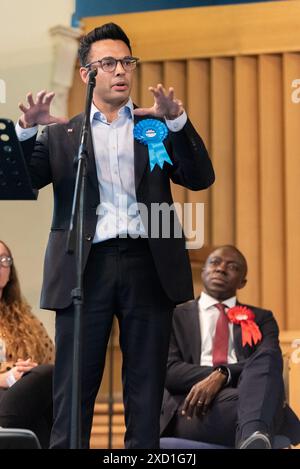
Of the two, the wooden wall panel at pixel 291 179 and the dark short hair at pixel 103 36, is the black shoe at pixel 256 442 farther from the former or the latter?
the wooden wall panel at pixel 291 179

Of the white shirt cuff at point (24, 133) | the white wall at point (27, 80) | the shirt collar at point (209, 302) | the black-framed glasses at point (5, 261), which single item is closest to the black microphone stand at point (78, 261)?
the white shirt cuff at point (24, 133)

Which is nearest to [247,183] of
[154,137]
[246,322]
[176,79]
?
[176,79]

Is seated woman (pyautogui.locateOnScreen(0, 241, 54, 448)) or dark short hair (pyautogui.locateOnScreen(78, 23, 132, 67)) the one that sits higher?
dark short hair (pyautogui.locateOnScreen(78, 23, 132, 67))

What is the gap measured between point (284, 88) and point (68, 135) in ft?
8.62

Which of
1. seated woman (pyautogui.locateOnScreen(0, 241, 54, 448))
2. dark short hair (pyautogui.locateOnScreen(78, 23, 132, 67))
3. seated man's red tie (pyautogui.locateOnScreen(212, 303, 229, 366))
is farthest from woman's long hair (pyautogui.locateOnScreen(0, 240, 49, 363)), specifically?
dark short hair (pyautogui.locateOnScreen(78, 23, 132, 67))

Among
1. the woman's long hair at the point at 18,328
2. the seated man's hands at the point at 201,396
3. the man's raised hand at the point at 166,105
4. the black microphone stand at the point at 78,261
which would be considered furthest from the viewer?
the woman's long hair at the point at 18,328

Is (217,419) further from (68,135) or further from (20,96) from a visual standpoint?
(20,96)

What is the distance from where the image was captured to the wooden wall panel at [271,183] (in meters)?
5.19

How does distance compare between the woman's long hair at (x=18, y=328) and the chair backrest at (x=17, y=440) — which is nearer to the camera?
the chair backrest at (x=17, y=440)

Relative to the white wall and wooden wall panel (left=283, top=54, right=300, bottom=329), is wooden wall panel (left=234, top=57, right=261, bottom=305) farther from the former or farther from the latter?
the white wall

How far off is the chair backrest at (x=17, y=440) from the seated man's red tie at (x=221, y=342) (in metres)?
1.82

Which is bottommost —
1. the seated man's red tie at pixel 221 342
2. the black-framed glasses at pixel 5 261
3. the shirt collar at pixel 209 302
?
the seated man's red tie at pixel 221 342

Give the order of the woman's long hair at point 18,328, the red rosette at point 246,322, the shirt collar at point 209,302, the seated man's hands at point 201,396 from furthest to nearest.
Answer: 1. the shirt collar at point 209,302
2. the red rosette at point 246,322
3. the woman's long hair at point 18,328
4. the seated man's hands at point 201,396

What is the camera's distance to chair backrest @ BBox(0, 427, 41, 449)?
7.17ft
